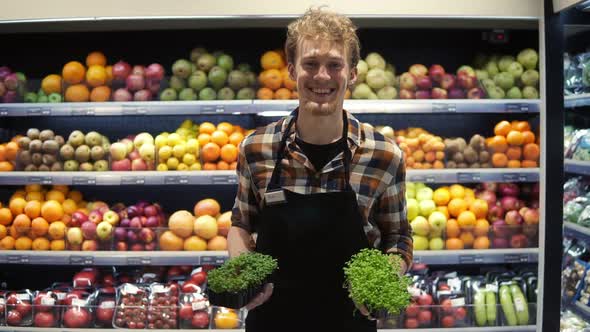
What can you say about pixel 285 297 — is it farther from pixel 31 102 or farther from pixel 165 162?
pixel 31 102

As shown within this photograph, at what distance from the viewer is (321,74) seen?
1.57 meters

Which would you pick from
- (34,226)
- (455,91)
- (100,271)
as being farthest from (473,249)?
(34,226)

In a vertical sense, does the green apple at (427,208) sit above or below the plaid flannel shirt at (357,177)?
below

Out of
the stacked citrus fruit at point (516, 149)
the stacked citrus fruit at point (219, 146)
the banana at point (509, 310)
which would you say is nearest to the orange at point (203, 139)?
the stacked citrus fruit at point (219, 146)

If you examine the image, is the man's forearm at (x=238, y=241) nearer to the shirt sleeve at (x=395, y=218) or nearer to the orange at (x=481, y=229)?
the shirt sleeve at (x=395, y=218)

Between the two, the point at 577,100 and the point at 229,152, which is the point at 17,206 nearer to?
the point at 229,152

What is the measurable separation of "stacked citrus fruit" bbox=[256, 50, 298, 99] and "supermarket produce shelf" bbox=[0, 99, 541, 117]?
0.12 meters

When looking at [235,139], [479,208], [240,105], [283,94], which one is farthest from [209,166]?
[479,208]

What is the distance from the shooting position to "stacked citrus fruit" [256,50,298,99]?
3.67 m

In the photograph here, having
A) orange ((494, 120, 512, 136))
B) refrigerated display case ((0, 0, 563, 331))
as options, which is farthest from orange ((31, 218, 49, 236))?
orange ((494, 120, 512, 136))

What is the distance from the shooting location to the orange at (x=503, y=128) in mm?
→ 3773

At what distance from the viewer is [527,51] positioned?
382 centimetres

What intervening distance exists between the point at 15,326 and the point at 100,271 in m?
0.63

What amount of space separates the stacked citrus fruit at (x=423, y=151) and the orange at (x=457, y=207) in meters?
0.25
